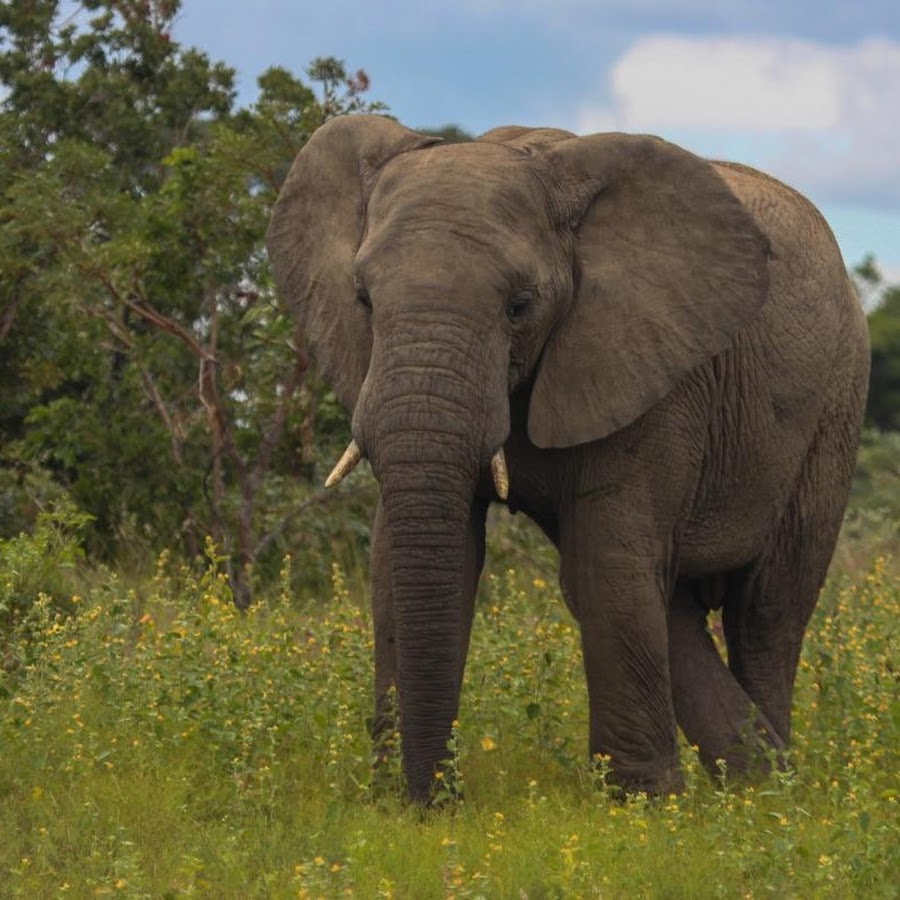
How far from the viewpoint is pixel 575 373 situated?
22.2 feet

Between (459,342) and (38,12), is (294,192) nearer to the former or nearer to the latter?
(459,342)

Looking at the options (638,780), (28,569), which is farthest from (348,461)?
(28,569)

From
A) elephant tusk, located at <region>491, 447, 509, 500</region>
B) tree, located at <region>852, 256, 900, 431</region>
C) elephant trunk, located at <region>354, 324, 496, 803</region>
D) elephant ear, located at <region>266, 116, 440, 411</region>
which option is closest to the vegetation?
elephant trunk, located at <region>354, 324, 496, 803</region>

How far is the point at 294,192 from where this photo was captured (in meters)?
7.28

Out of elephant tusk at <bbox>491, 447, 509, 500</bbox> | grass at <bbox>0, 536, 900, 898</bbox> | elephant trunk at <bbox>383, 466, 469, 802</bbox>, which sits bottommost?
grass at <bbox>0, 536, 900, 898</bbox>

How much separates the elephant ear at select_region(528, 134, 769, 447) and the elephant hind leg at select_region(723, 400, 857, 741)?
1.27 metres

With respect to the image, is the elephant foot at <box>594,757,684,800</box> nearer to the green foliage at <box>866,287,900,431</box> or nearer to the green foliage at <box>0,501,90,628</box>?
the green foliage at <box>0,501,90,628</box>

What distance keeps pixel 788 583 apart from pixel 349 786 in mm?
1993

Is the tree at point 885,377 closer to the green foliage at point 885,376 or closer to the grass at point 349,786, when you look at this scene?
the green foliage at point 885,376

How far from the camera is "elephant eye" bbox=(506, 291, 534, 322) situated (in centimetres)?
650

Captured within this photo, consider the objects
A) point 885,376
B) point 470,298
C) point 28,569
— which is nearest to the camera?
point 470,298

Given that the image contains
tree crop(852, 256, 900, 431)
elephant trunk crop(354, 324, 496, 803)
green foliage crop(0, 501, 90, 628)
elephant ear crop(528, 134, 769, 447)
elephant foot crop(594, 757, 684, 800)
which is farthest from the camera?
tree crop(852, 256, 900, 431)

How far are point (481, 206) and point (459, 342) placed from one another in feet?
1.56

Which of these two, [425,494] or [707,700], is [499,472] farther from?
[707,700]
